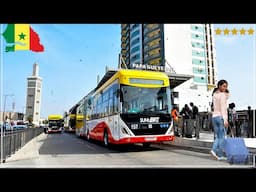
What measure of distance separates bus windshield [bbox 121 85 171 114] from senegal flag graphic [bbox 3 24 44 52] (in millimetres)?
3578

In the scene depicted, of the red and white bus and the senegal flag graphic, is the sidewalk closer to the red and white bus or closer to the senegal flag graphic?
the red and white bus

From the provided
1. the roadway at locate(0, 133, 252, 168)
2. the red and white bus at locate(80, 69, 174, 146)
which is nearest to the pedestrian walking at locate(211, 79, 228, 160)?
the roadway at locate(0, 133, 252, 168)

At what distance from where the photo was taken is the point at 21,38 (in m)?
8.20

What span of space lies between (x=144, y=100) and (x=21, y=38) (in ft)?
16.3

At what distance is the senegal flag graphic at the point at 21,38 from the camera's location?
756 cm

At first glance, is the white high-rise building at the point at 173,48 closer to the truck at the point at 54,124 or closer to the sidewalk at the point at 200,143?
the truck at the point at 54,124

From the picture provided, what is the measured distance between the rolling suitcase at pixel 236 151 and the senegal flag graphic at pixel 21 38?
6.75 metres

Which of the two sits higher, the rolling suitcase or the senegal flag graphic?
the senegal flag graphic

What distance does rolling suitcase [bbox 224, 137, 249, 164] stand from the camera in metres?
6.43

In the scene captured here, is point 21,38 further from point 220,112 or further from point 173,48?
point 173,48

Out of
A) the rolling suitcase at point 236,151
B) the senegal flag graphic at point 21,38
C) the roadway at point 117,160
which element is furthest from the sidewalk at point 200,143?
the senegal flag graphic at point 21,38

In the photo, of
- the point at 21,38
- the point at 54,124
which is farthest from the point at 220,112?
the point at 54,124
